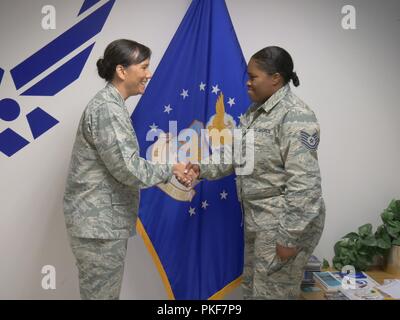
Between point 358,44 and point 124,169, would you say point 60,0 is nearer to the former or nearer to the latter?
point 124,169

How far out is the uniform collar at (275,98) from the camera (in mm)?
1808

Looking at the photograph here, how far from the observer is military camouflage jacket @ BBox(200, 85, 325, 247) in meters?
1.68

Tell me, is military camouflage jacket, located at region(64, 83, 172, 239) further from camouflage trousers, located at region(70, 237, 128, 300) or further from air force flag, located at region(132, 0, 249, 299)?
air force flag, located at region(132, 0, 249, 299)

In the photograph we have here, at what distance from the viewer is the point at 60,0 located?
7.91 feet

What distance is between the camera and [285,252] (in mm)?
1730

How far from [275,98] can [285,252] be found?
2.12 feet

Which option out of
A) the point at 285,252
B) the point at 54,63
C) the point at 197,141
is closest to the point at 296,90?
the point at 197,141

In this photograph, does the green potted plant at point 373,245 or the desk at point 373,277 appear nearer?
the desk at point 373,277

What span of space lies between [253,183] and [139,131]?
0.74m

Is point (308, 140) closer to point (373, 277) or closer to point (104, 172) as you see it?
point (104, 172)

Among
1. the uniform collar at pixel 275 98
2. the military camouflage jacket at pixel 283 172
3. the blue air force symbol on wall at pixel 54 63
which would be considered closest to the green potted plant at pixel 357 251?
the military camouflage jacket at pixel 283 172

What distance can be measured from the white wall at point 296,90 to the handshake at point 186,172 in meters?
0.56

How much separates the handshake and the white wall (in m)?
0.56

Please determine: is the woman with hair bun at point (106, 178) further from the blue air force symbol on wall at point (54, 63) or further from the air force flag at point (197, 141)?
the blue air force symbol on wall at point (54, 63)
